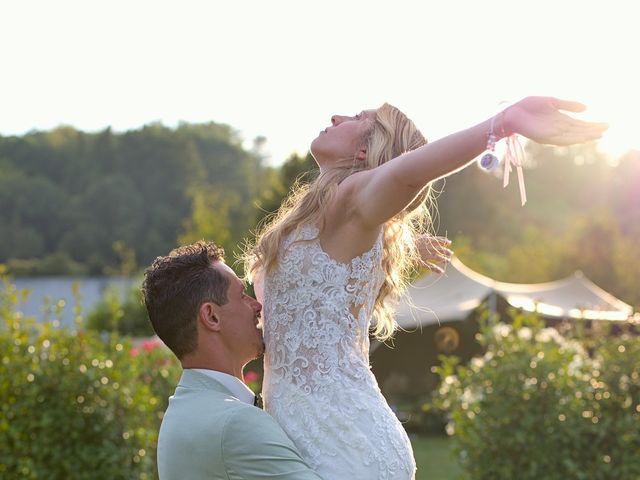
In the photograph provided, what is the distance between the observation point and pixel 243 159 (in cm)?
5166

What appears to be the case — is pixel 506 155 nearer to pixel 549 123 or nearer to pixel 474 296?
pixel 549 123

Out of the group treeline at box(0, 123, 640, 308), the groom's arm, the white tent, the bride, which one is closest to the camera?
the groom's arm

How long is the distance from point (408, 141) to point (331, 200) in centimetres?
35

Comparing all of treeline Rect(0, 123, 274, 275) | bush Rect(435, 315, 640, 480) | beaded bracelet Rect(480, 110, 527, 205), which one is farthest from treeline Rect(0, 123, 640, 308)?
beaded bracelet Rect(480, 110, 527, 205)

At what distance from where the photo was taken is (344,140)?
296cm

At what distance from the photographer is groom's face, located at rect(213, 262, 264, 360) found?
2768 mm

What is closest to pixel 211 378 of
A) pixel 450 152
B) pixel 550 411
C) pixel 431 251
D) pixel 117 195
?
pixel 450 152

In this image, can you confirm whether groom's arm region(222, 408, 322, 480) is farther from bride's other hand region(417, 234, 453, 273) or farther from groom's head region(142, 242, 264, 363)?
bride's other hand region(417, 234, 453, 273)

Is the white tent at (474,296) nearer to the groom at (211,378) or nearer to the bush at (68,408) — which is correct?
the bush at (68,408)

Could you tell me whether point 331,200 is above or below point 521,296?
above

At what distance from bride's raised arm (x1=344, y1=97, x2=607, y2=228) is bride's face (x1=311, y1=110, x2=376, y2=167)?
0.85 ft

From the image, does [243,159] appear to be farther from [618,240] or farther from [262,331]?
[262,331]

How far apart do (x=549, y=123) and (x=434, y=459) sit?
12566 millimetres

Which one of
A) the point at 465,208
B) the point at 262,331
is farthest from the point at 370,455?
the point at 465,208
